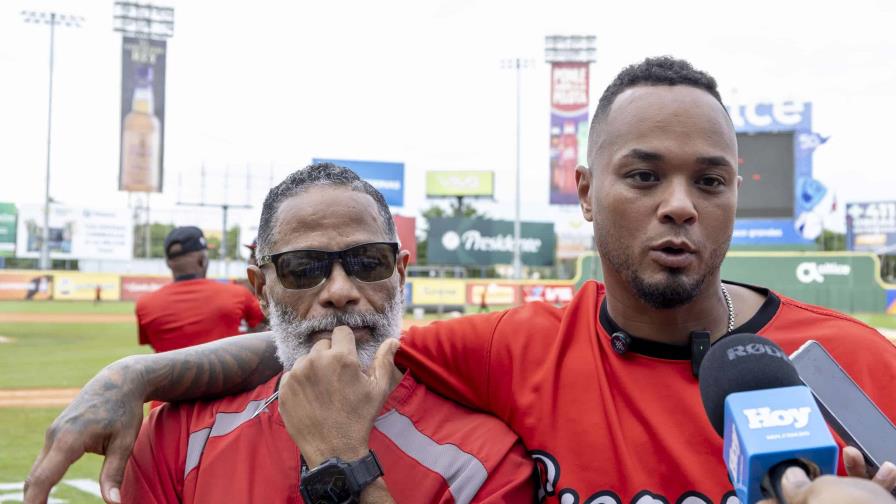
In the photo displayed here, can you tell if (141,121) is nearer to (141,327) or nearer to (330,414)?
(141,327)

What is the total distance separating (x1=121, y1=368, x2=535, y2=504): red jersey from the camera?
85.8 inches

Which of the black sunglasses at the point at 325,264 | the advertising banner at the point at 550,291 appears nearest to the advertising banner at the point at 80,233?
the advertising banner at the point at 550,291

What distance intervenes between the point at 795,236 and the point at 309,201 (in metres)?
38.1

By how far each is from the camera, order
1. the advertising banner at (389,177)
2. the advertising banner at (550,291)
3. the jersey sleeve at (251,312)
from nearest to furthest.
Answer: the jersey sleeve at (251,312) < the advertising banner at (550,291) < the advertising banner at (389,177)

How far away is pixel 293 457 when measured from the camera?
226cm

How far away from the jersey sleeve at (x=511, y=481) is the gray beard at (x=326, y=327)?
53 cm

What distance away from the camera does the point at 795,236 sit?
36.5 meters

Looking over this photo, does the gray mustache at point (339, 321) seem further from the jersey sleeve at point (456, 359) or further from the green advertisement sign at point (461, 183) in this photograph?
the green advertisement sign at point (461, 183)

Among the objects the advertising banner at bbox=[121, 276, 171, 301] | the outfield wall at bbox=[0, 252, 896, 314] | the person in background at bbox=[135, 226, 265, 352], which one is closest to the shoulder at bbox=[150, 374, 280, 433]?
the person in background at bbox=[135, 226, 265, 352]

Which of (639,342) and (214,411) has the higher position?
(639,342)

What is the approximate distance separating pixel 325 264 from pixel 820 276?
109ft

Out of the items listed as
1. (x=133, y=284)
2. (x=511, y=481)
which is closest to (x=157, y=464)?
(x=511, y=481)

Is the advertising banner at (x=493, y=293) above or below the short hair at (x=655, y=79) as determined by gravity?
below

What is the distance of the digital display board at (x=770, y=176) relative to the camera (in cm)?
2797
